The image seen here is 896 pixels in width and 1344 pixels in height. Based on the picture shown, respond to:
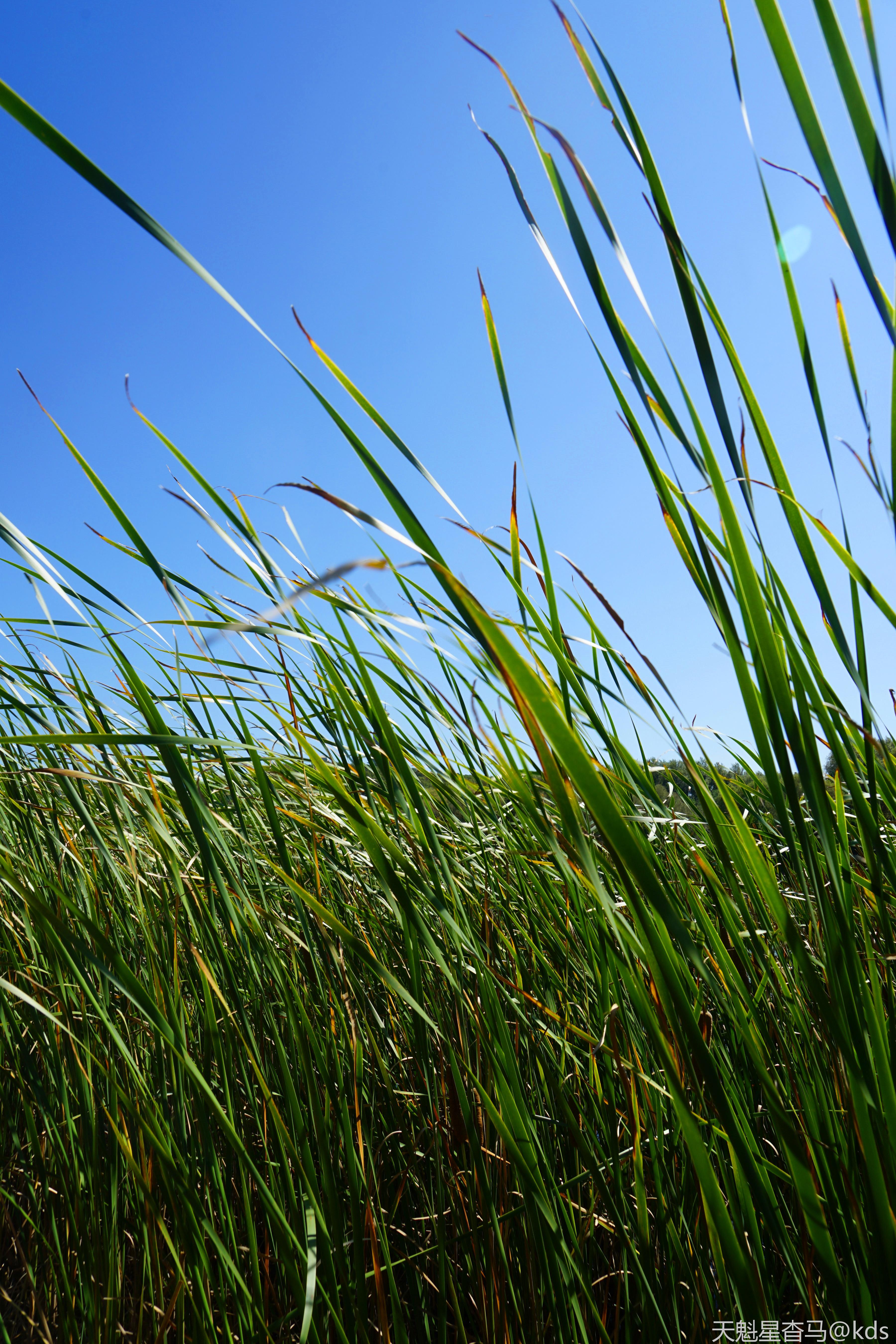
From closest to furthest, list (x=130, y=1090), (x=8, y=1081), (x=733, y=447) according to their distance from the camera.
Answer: (x=733, y=447)
(x=130, y=1090)
(x=8, y=1081)

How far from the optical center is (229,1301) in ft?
3.80

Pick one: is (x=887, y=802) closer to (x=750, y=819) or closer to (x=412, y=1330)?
(x=750, y=819)

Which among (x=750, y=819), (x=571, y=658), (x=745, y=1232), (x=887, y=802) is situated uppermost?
(x=571, y=658)

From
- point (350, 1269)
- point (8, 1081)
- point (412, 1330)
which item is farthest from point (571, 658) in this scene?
point (8, 1081)

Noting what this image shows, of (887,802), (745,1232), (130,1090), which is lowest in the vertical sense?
(745,1232)

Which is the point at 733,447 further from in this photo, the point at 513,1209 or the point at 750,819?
the point at 750,819

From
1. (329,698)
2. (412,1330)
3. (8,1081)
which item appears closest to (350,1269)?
(412,1330)

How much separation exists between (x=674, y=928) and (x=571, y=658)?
2.03ft

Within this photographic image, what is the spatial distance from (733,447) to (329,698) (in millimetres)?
848

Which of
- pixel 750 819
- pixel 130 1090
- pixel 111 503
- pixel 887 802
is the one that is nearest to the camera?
pixel 111 503

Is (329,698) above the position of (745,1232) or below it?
above

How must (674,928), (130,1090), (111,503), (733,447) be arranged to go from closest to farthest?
(674,928) < (733,447) < (111,503) < (130,1090)

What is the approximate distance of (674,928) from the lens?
479mm

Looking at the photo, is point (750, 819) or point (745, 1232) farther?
point (750, 819)
